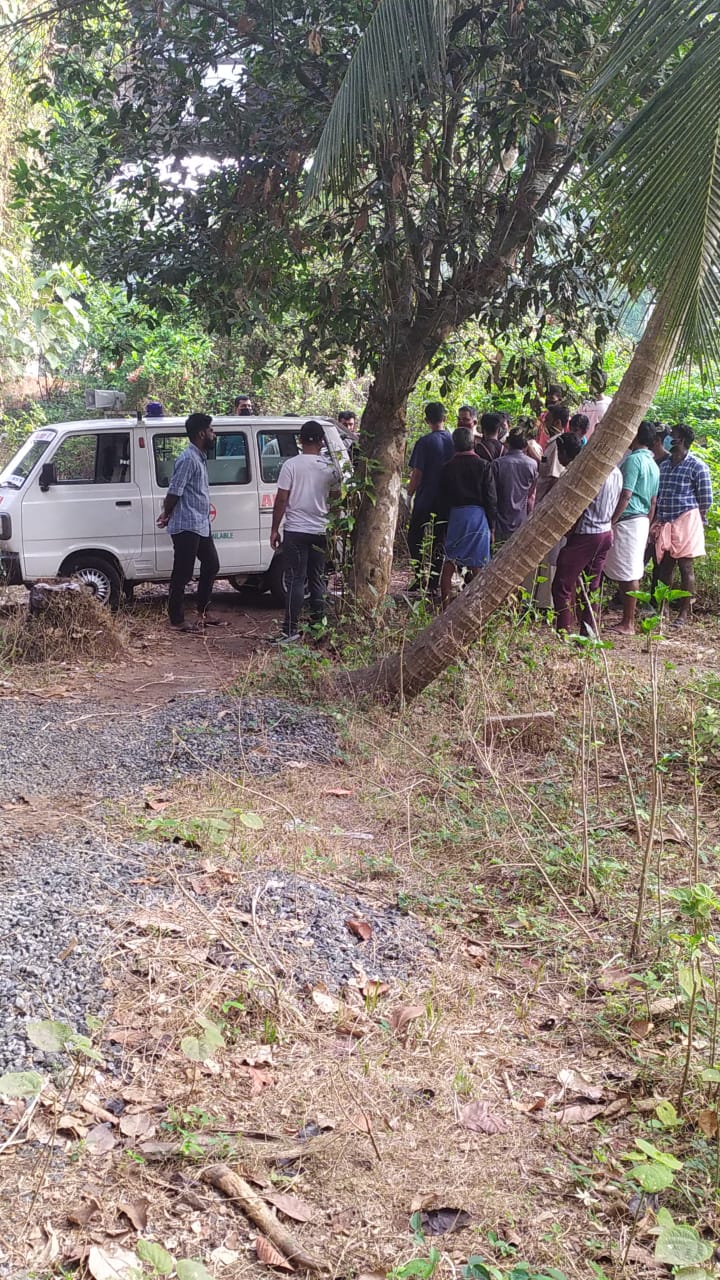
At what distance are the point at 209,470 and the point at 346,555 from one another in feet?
6.42

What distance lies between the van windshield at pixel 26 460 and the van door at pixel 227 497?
3.38 feet

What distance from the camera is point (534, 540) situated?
6.54m

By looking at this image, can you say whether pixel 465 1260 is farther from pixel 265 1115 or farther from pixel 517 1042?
pixel 517 1042

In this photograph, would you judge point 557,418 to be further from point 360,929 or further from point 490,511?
point 360,929

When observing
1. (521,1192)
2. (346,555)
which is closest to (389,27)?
(346,555)

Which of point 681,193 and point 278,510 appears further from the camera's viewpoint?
point 278,510

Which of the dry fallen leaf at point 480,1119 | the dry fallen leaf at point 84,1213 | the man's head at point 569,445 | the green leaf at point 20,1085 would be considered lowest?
the dry fallen leaf at point 480,1119

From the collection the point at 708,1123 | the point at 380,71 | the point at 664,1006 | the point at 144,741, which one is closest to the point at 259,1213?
the point at 708,1123

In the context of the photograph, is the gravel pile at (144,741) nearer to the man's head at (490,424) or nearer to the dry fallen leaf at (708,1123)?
the dry fallen leaf at (708,1123)

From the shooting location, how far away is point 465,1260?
103 inches

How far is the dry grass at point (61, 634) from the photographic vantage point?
28.3 ft

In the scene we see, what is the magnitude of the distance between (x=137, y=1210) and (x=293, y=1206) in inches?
15.6

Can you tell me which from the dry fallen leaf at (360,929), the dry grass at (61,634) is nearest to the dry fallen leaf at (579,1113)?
the dry fallen leaf at (360,929)

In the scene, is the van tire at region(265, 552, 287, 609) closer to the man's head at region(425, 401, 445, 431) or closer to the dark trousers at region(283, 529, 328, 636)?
the dark trousers at region(283, 529, 328, 636)
